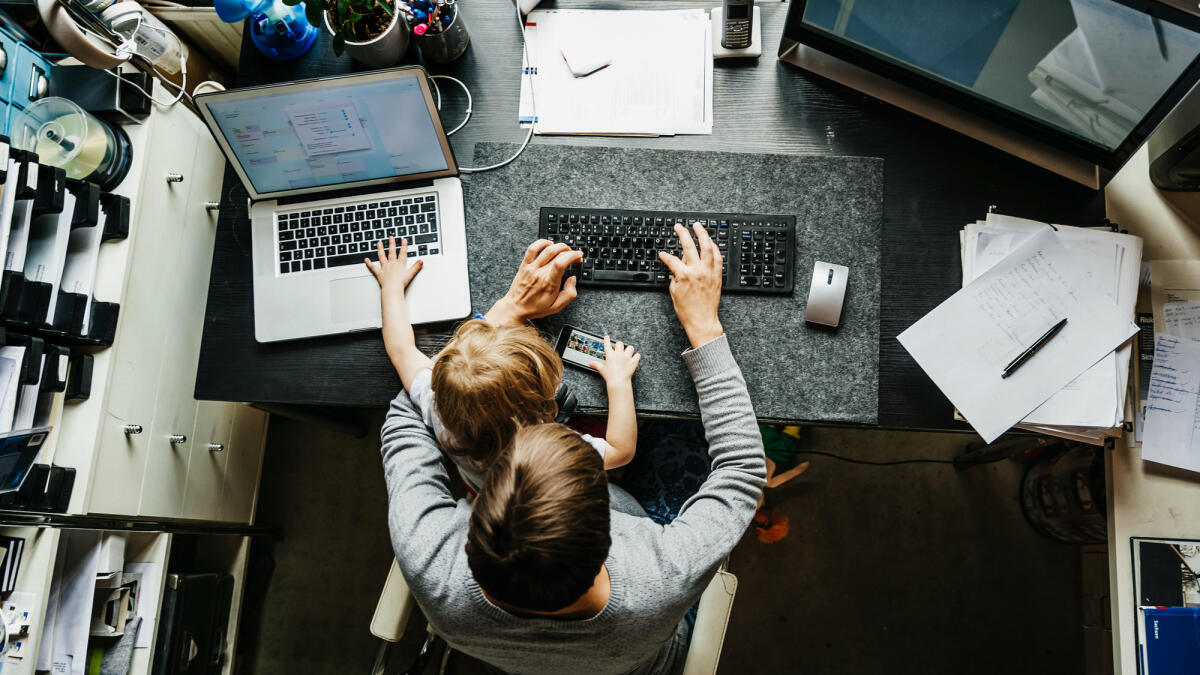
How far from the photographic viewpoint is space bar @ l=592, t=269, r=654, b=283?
105 centimetres

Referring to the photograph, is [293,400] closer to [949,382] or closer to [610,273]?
[610,273]

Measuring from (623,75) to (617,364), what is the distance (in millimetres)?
472

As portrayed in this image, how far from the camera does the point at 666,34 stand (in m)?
1.14

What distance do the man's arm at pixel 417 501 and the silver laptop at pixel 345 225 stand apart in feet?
0.56

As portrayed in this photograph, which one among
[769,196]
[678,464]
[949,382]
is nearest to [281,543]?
[678,464]

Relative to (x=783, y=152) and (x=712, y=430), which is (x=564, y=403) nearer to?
(x=712, y=430)

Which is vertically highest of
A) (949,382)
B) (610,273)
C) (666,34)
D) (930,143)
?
(666,34)

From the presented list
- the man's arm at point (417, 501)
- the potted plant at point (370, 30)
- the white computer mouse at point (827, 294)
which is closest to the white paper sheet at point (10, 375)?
the man's arm at point (417, 501)

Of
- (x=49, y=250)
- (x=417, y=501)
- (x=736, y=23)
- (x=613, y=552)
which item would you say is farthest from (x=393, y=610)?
(x=736, y=23)

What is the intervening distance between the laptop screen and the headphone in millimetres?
379

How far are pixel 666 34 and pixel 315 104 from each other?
554 mm

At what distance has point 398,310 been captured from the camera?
1.04 meters

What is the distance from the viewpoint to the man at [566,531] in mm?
703

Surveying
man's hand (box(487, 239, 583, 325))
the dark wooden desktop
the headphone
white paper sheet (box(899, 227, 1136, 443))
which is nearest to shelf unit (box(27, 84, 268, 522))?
the dark wooden desktop
